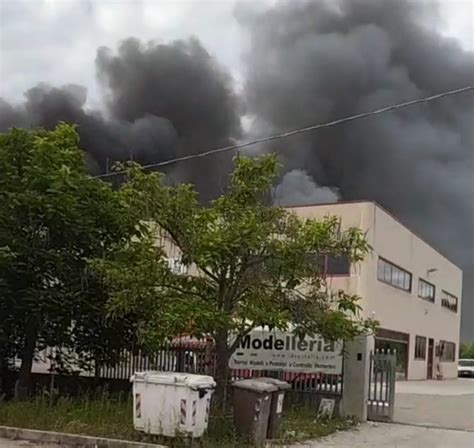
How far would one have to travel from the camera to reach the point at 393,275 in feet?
131

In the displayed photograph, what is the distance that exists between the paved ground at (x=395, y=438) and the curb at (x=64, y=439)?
98.7 inches

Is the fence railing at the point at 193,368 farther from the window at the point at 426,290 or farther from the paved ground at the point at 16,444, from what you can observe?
the window at the point at 426,290

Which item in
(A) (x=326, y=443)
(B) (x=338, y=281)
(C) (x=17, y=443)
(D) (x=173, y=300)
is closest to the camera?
(C) (x=17, y=443)

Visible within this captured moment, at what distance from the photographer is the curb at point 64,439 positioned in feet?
33.6

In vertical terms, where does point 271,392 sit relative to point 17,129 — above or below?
below

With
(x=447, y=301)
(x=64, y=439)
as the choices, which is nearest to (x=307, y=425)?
(x=64, y=439)

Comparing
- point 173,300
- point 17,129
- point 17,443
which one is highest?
point 17,129

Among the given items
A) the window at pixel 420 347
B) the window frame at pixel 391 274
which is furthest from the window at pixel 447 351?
the window frame at pixel 391 274

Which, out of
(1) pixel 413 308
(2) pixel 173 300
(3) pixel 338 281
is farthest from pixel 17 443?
(1) pixel 413 308

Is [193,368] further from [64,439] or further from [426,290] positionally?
[426,290]

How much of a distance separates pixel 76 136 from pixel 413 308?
1260 inches

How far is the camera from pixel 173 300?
12.4 meters

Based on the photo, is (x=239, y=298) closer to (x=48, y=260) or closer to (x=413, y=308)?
(x=48, y=260)

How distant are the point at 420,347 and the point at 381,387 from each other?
3348cm
